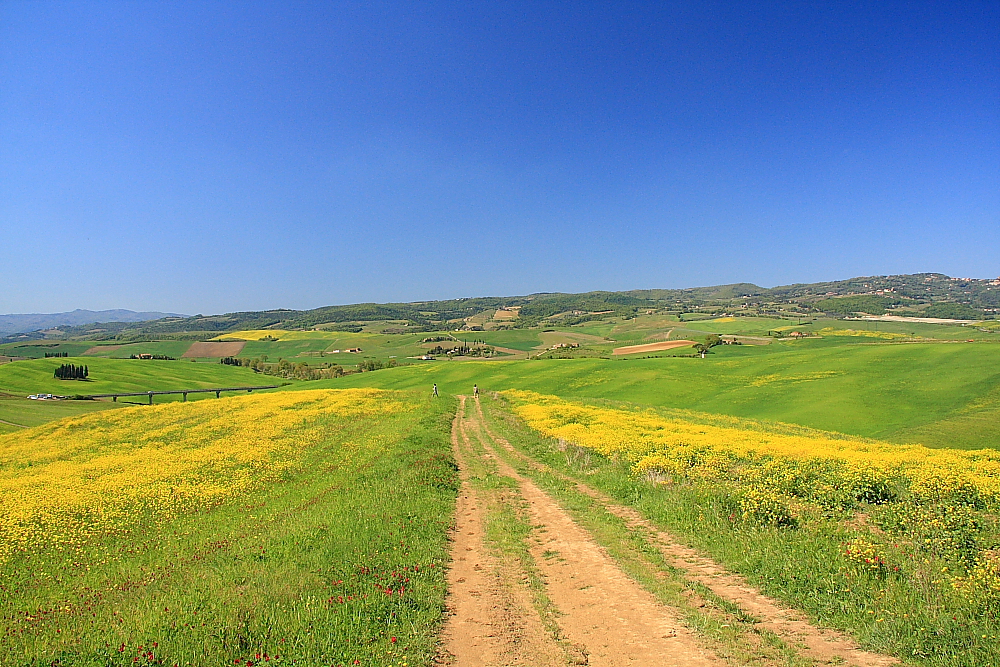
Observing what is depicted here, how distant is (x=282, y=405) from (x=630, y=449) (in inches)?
1290

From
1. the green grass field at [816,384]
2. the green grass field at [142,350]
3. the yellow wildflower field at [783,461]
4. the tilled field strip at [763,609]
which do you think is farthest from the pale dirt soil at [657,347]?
the green grass field at [142,350]

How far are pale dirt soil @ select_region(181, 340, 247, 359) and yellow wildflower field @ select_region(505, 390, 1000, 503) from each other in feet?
540

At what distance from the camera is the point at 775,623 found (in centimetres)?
774

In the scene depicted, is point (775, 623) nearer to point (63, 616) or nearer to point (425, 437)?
point (63, 616)

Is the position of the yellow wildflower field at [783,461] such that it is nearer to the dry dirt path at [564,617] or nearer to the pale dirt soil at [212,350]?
the dry dirt path at [564,617]

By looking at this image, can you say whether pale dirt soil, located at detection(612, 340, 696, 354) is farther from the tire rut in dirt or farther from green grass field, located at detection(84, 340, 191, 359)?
green grass field, located at detection(84, 340, 191, 359)

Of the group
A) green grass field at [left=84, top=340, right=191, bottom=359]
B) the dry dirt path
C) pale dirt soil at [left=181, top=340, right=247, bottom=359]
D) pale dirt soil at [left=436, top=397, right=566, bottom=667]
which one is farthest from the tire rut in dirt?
green grass field at [left=84, top=340, right=191, bottom=359]

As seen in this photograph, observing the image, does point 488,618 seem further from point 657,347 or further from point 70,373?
point 70,373

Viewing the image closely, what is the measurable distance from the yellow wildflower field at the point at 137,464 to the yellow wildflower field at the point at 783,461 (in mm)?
13569

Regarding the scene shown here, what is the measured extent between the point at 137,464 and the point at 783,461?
78.1ft

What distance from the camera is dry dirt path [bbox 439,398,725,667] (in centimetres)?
706

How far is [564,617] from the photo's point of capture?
8.27 metres

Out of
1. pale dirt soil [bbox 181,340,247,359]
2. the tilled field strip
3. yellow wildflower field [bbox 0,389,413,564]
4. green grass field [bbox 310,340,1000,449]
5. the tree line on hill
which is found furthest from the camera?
pale dirt soil [bbox 181,340,247,359]

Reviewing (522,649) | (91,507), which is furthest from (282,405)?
(522,649)
